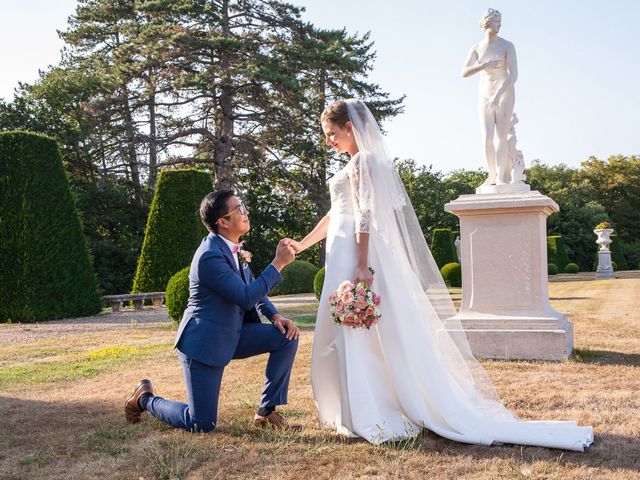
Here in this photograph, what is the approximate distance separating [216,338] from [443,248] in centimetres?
2251

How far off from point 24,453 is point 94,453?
436 mm

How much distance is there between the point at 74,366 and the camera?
6.71 m

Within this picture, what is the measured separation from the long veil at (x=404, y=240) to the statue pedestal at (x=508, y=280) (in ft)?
6.86

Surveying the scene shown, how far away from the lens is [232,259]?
3631 mm

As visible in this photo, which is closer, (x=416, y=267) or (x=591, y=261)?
(x=416, y=267)

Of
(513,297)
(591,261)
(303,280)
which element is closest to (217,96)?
(303,280)

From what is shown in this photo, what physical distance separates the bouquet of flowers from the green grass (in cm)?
373

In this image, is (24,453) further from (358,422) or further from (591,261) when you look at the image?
(591,261)

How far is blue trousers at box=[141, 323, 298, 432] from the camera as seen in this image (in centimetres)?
349

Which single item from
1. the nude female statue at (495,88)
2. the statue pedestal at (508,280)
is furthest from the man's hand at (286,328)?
the nude female statue at (495,88)

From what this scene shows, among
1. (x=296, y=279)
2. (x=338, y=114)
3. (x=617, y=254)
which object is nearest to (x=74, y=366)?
(x=338, y=114)

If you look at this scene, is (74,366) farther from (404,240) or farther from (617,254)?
(617,254)

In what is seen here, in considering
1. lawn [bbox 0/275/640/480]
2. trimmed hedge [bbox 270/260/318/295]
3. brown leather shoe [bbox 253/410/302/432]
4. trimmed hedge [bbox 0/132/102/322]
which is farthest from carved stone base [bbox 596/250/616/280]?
brown leather shoe [bbox 253/410/302/432]

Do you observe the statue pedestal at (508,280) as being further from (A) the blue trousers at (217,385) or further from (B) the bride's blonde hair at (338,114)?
(A) the blue trousers at (217,385)
